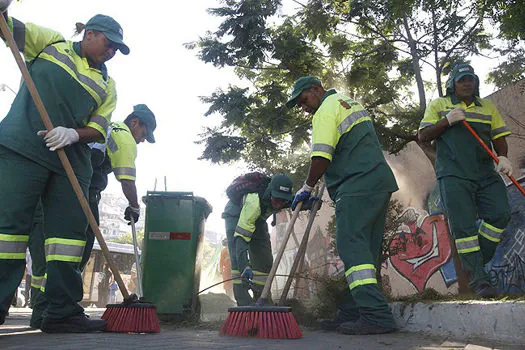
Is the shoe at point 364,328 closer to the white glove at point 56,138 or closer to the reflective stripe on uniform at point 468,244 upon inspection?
the reflective stripe on uniform at point 468,244

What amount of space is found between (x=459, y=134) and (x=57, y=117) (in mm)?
3063

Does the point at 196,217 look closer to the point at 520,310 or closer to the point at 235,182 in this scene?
the point at 235,182

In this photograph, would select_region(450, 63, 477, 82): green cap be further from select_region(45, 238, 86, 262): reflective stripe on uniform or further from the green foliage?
select_region(45, 238, 86, 262): reflective stripe on uniform

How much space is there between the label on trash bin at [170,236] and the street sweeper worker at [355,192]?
1.89 metres

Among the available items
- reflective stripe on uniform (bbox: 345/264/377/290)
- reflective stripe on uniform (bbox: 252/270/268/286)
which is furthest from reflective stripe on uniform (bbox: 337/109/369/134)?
reflective stripe on uniform (bbox: 252/270/268/286)

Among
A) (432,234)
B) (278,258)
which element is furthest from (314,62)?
(278,258)

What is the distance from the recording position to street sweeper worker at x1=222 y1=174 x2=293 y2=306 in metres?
4.83

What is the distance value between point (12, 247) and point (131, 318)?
95 cm

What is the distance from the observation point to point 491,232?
3770 millimetres

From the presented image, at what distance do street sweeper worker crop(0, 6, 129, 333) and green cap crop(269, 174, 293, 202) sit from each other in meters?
2.01

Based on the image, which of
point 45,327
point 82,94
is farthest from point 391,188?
point 45,327

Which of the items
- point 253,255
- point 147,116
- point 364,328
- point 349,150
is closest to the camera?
point 364,328

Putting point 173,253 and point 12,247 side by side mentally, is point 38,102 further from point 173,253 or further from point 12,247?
point 173,253

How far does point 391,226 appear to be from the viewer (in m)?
5.27
